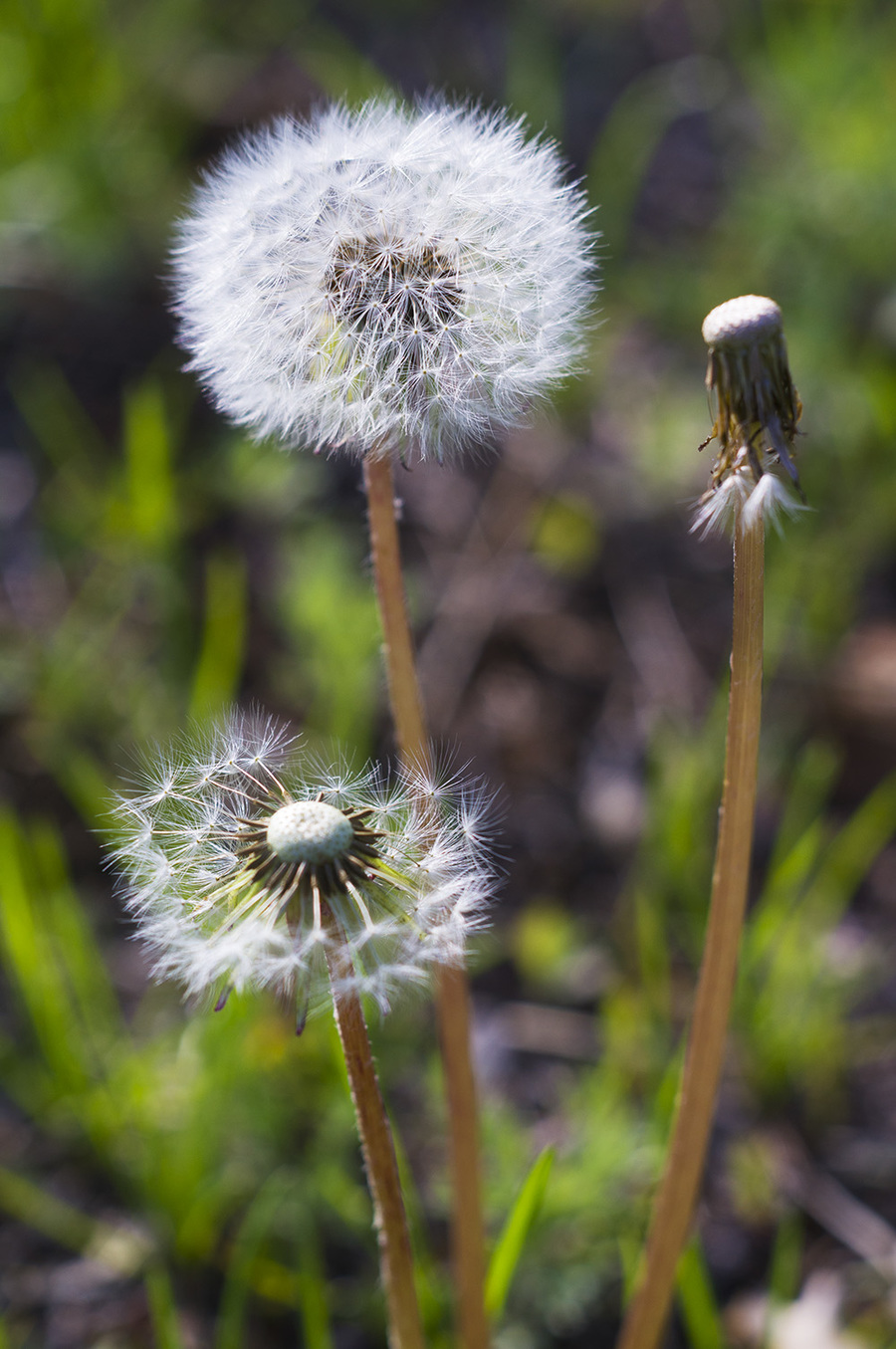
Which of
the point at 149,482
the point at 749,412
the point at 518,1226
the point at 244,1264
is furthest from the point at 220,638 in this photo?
the point at 749,412

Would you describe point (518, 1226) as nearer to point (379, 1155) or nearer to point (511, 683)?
point (379, 1155)

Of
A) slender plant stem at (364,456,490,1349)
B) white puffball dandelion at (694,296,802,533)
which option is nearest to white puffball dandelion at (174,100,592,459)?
slender plant stem at (364,456,490,1349)

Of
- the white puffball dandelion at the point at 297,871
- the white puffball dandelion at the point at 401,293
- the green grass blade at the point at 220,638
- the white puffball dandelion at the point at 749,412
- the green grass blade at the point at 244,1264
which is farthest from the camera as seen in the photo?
the green grass blade at the point at 220,638

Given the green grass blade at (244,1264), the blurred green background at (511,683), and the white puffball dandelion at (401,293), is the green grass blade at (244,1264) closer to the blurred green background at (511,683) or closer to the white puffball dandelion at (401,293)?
the blurred green background at (511,683)

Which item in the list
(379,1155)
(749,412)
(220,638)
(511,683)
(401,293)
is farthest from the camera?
(511,683)

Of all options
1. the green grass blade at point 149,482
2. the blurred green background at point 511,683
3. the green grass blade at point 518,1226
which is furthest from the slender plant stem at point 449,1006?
the green grass blade at point 149,482

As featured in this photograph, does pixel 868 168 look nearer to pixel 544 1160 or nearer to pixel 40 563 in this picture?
pixel 40 563
